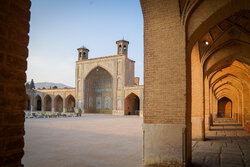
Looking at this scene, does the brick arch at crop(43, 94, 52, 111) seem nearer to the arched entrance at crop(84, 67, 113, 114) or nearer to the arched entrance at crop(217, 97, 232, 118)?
the arched entrance at crop(84, 67, 113, 114)

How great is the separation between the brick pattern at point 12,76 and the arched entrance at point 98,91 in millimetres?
29221

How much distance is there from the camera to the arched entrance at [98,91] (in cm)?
3141

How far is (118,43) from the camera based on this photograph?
29125mm

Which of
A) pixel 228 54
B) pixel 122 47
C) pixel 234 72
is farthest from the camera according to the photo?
pixel 122 47

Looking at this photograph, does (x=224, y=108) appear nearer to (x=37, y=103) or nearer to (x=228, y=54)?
(x=228, y=54)

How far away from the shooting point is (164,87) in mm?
4652

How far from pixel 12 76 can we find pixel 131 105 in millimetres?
28172

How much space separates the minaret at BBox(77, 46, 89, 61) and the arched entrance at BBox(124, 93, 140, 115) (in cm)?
1028

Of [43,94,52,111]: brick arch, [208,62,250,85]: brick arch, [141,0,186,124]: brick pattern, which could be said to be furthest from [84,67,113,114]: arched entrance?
[141,0,186,124]: brick pattern

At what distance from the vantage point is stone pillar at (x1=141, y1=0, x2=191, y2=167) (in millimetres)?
4426

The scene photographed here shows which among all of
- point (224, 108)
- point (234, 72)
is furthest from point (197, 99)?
point (224, 108)

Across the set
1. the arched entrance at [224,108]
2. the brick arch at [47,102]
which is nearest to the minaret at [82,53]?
the brick arch at [47,102]

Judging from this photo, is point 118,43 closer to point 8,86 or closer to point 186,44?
point 186,44

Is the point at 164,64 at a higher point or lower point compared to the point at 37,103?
higher
